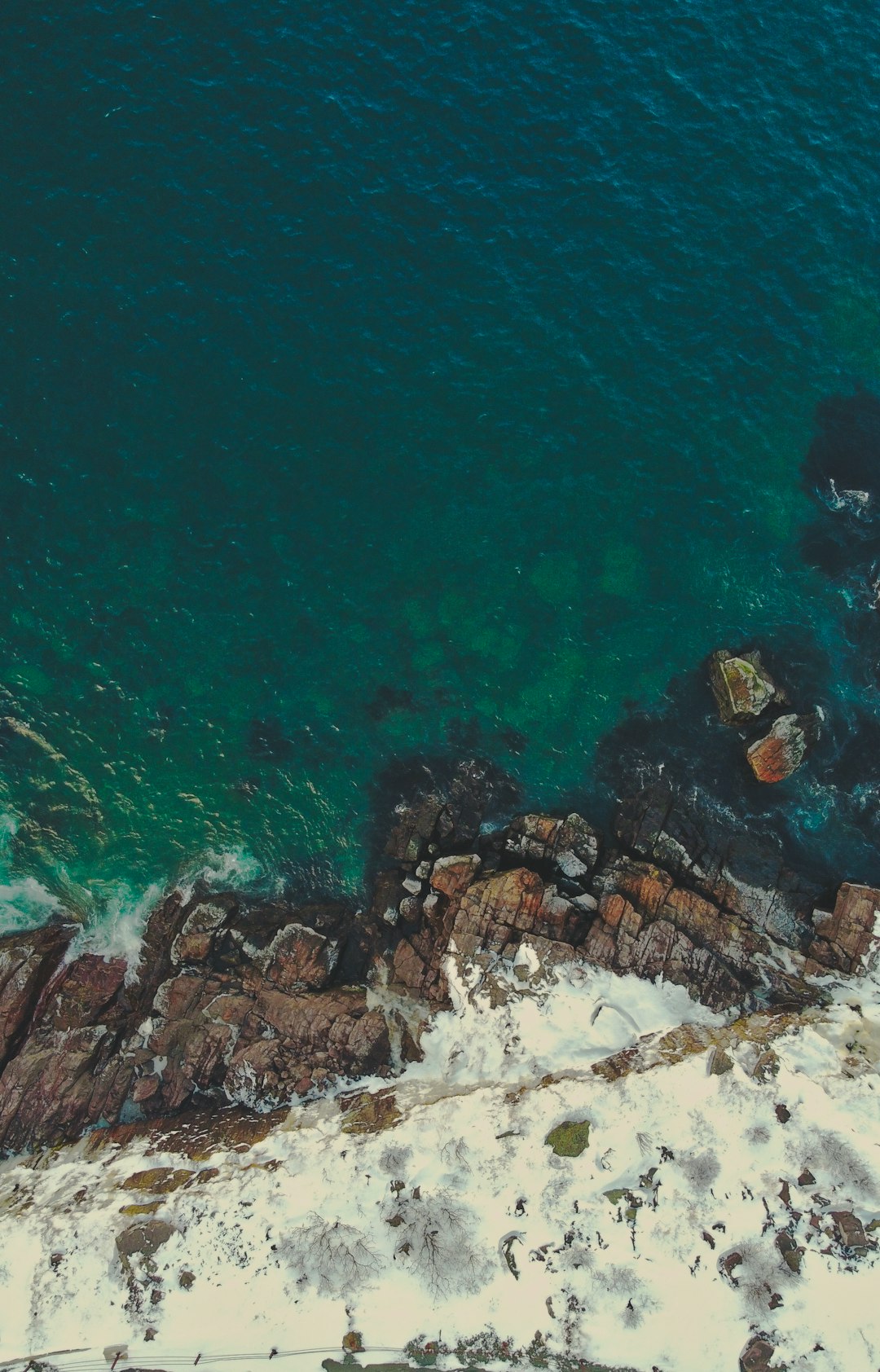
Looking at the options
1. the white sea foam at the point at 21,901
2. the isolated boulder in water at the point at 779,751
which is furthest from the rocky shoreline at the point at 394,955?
the isolated boulder in water at the point at 779,751

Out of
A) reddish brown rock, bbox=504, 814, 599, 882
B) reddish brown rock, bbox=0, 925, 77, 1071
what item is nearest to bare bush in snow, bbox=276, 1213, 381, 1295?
reddish brown rock, bbox=0, 925, 77, 1071

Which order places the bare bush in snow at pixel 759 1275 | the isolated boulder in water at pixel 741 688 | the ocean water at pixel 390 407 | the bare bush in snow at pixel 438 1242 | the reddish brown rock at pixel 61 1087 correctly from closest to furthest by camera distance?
the bare bush in snow at pixel 759 1275 < the bare bush in snow at pixel 438 1242 < the reddish brown rock at pixel 61 1087 < the isolated boulder in water at pixel 741 688 < the ocean water at pixel 390 407

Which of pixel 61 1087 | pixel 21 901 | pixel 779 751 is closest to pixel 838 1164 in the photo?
pixel 779 751

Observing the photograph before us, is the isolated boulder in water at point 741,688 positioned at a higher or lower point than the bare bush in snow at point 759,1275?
higher

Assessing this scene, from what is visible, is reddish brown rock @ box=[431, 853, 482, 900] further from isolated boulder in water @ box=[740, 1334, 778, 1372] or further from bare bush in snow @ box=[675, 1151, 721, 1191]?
isolated boulder in water @ box=[740, 1334, 778, 1372]

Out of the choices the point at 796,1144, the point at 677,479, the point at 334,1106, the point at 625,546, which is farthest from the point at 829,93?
the point at 334,1106

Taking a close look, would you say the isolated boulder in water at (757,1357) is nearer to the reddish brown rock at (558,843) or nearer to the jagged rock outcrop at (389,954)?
the jagged rock outcrop at (389,954)
